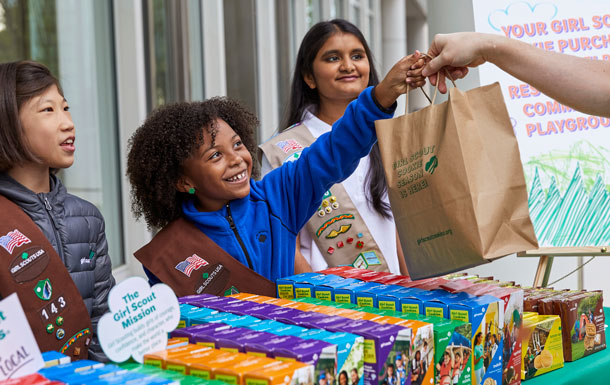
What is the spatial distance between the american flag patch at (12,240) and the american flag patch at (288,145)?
110 centimetres

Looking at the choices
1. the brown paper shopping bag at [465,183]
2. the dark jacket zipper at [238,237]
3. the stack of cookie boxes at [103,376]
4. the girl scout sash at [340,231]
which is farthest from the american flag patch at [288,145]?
the stack of cookie boxes at [103,376]

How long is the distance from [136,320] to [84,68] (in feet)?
9.41

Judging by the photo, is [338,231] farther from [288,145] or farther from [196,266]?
[196,266]

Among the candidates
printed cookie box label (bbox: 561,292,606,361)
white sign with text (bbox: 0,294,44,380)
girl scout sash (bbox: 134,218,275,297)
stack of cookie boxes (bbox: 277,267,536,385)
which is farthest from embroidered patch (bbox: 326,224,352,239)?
white sign with text (bbox: 0,294,44,380)

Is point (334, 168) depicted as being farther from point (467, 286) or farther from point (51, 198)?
point (51, 198)

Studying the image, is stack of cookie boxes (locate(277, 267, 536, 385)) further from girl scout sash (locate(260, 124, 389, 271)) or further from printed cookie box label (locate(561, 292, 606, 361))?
girl scout sash (locate(260, 124, 389, 271))

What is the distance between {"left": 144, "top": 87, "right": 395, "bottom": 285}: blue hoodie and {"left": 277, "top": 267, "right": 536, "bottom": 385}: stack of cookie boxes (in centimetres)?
33

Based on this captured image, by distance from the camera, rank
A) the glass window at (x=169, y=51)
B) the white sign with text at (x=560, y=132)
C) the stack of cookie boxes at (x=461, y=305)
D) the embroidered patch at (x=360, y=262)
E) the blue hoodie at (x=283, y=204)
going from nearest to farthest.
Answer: the stack of cookie boxes at (x=461, y=305)
the blue hoodie at (x=283, y=204)
the embroidered patch at (x=360, y=262)
the white sign with text at (x=560, y=132)
the glass window at (x=169, y=51)

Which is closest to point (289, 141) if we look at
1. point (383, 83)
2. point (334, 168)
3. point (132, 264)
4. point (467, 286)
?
point (334, 168)

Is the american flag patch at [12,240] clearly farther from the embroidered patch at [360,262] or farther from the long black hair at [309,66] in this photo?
the long black hair at [309,66]

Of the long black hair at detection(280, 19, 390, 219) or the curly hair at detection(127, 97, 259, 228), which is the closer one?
the curly hair at detection(127, 97, 259, 228)

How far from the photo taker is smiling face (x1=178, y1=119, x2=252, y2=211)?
6.45ft

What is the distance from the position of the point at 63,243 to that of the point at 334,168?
0.77 meters

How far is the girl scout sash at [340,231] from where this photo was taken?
2.45 metres
